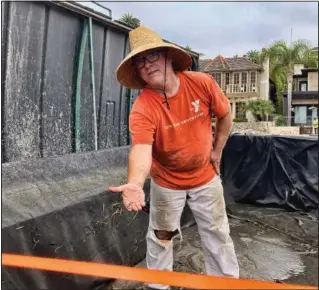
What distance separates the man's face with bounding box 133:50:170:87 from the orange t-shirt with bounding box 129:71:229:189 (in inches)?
3.0

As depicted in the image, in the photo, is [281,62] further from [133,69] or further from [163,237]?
[163,237]

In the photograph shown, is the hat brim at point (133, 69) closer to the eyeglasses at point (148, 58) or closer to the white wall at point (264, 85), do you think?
the eyeglasses at point (148, 58)

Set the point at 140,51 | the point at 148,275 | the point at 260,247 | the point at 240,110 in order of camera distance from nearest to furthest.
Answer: the point at 148,275
the point at 140,51
the point at 240,110
the point at 260,247

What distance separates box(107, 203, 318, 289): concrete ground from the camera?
1578 millimetres

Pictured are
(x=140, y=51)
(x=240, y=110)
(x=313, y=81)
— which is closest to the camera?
(x=313, y=81)

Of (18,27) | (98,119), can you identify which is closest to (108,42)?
(98,119)

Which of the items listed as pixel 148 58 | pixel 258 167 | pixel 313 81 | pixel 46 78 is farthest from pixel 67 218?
pixel 258 167

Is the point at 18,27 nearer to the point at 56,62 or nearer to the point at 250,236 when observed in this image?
the point at 56,62

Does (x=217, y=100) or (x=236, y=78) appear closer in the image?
(x=217, y=100)

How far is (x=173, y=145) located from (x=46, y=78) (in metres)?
1.18

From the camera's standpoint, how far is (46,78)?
2.16 metres

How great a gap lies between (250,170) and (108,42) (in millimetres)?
1488

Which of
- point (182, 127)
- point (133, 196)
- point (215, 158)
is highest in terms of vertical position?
point (182, 127)

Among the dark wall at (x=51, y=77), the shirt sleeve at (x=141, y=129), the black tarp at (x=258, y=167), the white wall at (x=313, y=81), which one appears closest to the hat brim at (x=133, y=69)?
the shirt sleeve at (x=141, y=129)
